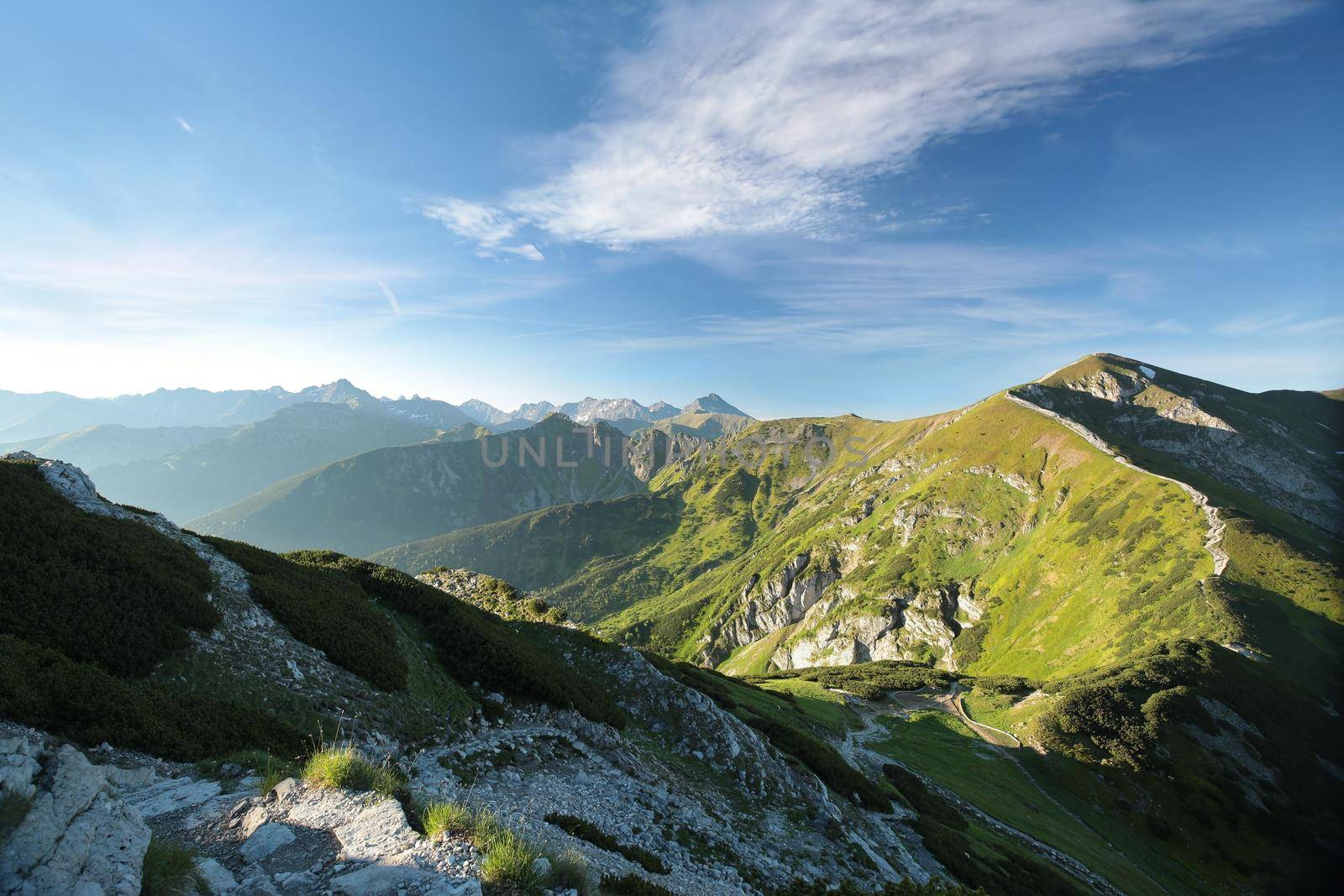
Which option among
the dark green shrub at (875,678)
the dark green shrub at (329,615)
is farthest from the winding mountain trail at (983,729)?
the dark green shrub at (329,615)

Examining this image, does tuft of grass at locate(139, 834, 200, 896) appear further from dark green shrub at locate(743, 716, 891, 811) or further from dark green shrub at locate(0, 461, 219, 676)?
dark green shrub at locate(743, 716, 891, 811)

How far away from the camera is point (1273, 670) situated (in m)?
84.8

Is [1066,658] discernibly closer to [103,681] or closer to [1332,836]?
[1332,836]

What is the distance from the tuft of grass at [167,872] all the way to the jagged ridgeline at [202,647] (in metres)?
7.67

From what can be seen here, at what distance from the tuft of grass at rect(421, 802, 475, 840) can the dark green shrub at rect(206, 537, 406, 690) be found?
13.0 m

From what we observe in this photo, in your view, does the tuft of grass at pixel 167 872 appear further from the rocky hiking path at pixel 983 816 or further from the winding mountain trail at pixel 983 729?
the winding mountain trail at pixel 983 729

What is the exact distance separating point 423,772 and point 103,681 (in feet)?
28.6

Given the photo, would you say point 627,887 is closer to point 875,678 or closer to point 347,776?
point 347,776

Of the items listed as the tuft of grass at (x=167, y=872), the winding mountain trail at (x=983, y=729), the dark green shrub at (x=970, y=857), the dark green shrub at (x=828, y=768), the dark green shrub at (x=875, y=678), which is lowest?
the dark green shrub at (x=875, y=678)

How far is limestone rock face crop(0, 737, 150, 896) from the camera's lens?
607 cm

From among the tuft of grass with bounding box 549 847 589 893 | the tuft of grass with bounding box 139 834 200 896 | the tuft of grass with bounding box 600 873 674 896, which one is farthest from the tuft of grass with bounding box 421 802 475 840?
the tuft of grass with bounding box 600 873 674 896

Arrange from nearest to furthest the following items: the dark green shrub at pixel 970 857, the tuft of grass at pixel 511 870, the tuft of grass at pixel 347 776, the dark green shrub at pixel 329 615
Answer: the tuft of grass at pixel 511 870 < the tuft of grass at pixel 347 776 < the dark green shrub at pixel 329 615 < the dark green shrub at pixel 970 857

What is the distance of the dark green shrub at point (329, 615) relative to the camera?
20359mm

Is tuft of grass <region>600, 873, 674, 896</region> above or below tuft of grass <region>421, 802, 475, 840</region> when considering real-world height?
below
